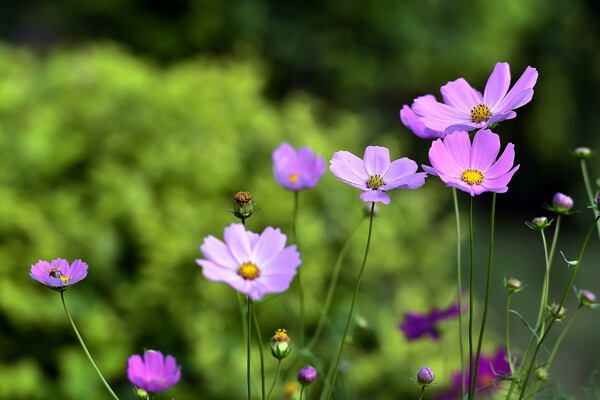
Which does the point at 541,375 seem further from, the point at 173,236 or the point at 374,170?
the point at 173,236

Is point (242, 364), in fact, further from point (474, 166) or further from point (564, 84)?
point (564, 84)

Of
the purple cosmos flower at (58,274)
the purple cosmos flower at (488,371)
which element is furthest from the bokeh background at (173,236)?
the purple cosmos flower at (58,274)

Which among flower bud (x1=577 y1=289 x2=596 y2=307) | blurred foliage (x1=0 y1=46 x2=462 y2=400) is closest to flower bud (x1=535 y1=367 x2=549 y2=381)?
flower bud (x1=577 y1=289 x2=596 y2=307)

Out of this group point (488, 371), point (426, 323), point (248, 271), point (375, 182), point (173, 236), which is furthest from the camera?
point (173, 236)

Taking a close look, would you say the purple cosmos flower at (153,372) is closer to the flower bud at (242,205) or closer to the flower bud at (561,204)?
the flower bud at (242,205)

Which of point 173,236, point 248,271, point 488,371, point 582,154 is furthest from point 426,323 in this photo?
point 173,236

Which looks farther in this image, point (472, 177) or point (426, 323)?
point (426, 323)
